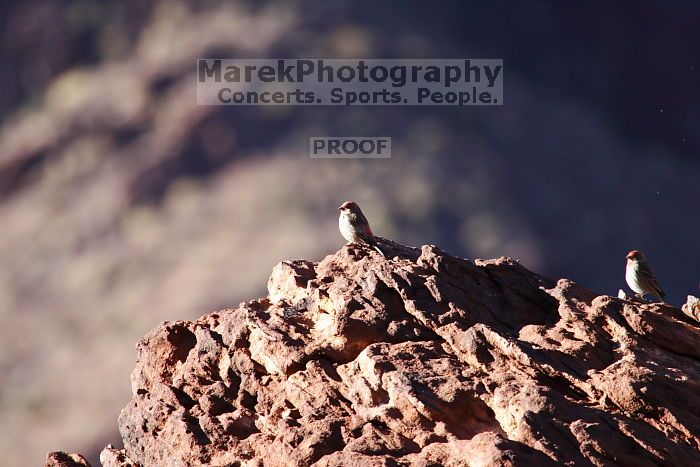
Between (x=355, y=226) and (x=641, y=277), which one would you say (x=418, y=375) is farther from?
(x=641, y=277)

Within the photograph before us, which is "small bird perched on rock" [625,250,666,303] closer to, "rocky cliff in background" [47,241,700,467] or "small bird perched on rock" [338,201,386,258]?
"rocky cliff in background" [47,241,700,467]


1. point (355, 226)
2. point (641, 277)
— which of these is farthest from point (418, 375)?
point (641, 277)

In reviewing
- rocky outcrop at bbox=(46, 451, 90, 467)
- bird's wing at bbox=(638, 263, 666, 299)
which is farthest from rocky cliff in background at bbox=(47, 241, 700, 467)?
bird's wing at bbox=(638, 263, 666, 299)

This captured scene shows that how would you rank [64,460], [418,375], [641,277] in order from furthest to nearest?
[641,277] → [64,460] → [418,375]

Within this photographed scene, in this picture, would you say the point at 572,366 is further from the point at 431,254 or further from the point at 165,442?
the point at 165,442

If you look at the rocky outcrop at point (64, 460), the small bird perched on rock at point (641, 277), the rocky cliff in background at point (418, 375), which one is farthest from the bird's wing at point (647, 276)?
the rocky outcrop at point (64, 460)

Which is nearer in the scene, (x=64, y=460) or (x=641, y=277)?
(x=64, y=460)

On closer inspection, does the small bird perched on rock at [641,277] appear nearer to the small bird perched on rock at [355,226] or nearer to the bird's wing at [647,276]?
the bird's wing at [647,276]
